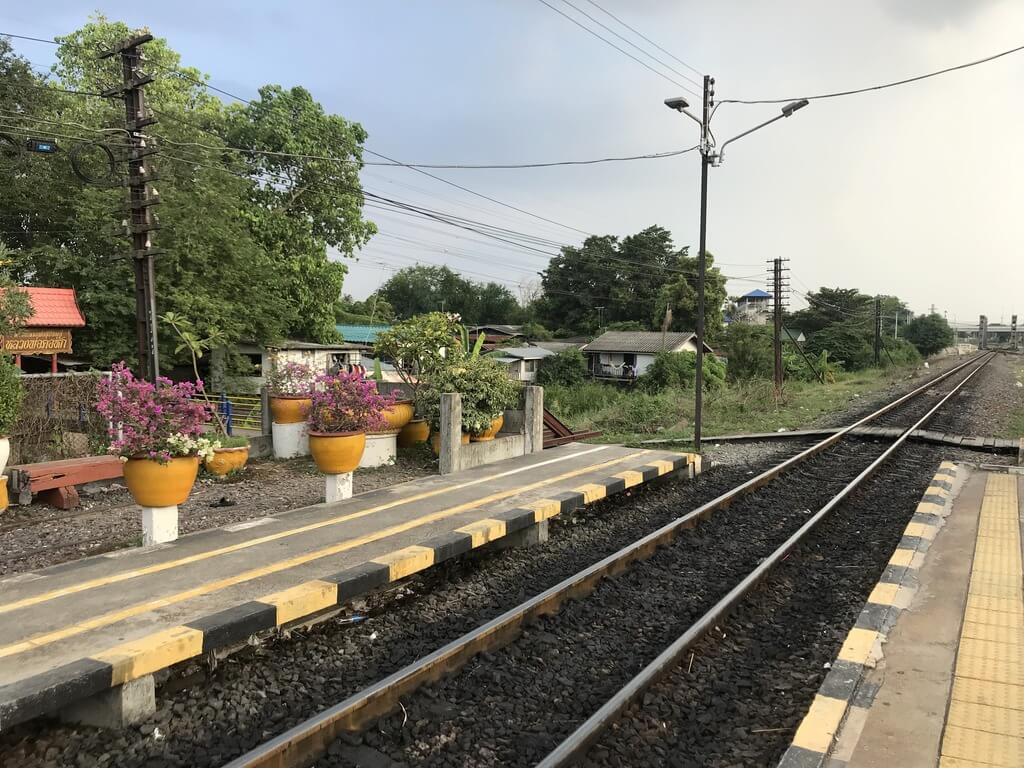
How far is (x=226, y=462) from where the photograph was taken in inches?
336

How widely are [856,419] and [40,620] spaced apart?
57.2 feet

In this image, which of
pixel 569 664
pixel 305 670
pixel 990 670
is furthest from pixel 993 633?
pixel 305 670

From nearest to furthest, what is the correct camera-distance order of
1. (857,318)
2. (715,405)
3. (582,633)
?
(582,633), (715,405), (857,318)

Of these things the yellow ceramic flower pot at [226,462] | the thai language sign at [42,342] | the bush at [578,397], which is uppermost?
the thai language sign at [42,342]

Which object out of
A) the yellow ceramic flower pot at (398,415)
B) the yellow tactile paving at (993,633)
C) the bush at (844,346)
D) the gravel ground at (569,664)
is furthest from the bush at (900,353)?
the yellow tactile paving at (993,633)

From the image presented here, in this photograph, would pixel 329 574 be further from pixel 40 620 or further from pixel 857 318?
pixel 857 318

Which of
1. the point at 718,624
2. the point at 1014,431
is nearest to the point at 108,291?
the point at 718,624

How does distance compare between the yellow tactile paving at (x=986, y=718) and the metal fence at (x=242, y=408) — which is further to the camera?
the metal fence at (x=242, y=408)

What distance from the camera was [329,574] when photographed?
4074 millimetres

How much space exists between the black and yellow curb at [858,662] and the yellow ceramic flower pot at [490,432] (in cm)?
472

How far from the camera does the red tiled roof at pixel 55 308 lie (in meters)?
15.3

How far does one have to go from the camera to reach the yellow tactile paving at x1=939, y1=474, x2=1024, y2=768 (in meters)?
2.90

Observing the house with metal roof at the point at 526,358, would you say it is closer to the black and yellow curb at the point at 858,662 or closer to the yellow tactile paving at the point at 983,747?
the black and yellow curb at the point at 858,662

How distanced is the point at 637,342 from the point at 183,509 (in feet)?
144
